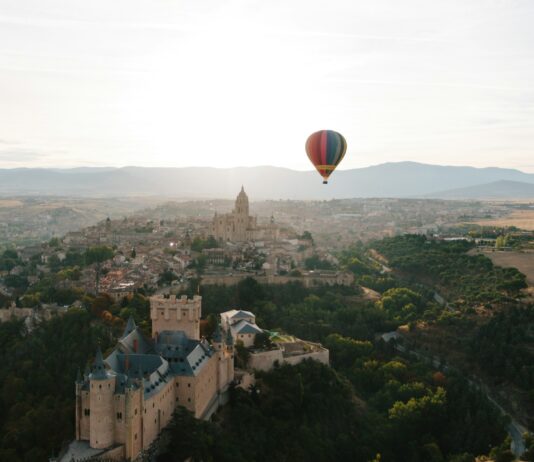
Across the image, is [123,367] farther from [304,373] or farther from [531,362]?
[531,362]

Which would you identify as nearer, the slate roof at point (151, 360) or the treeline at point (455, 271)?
the slate roof at point (151, 360)

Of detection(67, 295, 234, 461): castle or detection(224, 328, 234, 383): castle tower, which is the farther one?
detection(224, 328, 234, 383): castle tower

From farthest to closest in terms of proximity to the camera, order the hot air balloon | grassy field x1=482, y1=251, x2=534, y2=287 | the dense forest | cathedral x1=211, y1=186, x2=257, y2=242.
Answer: cathedral x1=211, y1=186, x2=257, y2=242 < grassy field x1=482, y1=251, x2=534, y2=287 < the hot air balloon < the dense forest

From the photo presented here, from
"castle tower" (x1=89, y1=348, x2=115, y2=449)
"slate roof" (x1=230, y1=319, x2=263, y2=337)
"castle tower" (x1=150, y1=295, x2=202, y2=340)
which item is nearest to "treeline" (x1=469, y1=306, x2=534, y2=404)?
"slate roof" (x1=230, y1=319, x2=263, y2=337)

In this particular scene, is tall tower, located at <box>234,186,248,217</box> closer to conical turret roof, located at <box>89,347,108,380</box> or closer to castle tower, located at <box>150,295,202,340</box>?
castle tower, located at <box>150,295,202,340</box>

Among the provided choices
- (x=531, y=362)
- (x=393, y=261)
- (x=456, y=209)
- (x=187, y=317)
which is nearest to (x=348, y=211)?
(x=456, y=209)

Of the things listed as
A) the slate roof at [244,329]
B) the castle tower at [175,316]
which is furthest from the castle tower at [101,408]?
the slate roof at [244,329]

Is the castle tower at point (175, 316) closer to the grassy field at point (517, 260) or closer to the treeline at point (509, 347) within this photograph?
the treeline at point (509, 347)
